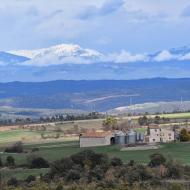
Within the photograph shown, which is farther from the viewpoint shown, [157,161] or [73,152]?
[73,152]

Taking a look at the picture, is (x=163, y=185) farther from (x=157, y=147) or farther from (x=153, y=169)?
(x=157, y=147)

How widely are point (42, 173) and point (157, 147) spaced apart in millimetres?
28761

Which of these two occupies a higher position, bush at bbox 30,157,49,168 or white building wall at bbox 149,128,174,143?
white building wall at bbox 149,128,174,143

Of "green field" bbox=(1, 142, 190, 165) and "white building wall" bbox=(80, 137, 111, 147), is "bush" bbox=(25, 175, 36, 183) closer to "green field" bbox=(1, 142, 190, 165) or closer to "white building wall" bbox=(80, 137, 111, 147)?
"green field" bbox=(1, 142, 190, 165)

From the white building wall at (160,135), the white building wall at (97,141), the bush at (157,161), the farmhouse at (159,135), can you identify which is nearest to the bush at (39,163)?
the bush at (157,161)

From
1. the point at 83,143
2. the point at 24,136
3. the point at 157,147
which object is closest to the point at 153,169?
the point at 157,147

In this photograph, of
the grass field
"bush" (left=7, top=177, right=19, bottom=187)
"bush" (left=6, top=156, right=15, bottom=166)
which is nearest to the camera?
"bush" (left=7, top=177, right=19, bottom=187)

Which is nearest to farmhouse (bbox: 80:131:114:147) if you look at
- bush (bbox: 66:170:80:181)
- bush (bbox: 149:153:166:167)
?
bush (bbox: 149:153:166:167)

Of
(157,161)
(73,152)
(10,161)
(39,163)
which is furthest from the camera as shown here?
(73,152)

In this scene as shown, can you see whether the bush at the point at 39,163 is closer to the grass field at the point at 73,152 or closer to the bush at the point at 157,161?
the grass field at the point at 73,152

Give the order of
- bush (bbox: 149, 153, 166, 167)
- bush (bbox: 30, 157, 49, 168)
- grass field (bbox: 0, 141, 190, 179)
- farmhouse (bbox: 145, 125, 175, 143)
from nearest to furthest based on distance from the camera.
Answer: bush (bbox: 149, 153, 166, 167) → grass field (bbox: 0, 141, 190, 179) → bush (bbox: 30, 157, 49, 168) → farmhouse (bbox: 145, 125, 175, 143)

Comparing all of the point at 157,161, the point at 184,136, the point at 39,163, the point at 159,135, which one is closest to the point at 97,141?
the point at 159,135

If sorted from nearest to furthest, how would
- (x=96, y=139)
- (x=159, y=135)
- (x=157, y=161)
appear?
(x=157, y=161), (x=96, y=139), (x=159, y=135)

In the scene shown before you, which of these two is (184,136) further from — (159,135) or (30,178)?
(30,178)
